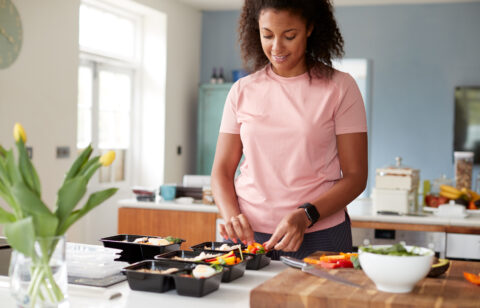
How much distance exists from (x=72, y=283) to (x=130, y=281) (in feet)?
0.49

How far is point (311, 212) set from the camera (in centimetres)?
170

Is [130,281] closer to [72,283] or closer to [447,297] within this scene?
[72,283]

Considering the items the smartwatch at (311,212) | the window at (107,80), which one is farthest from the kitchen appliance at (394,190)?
the window at (107,80)

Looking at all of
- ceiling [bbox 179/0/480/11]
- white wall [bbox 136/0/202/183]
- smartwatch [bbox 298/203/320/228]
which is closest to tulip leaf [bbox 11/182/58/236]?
smartwatch [bbox 298/203/320/228]

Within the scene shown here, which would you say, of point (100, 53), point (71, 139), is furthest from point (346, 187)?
point (100, 53)

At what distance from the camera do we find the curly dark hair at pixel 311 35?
1.80 meters

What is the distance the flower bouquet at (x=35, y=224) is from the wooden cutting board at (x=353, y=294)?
1.21ft

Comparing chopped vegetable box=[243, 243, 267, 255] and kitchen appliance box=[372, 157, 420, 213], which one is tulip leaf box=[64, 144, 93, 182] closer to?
chopped vegetable box=[243, 243, 267, 255]

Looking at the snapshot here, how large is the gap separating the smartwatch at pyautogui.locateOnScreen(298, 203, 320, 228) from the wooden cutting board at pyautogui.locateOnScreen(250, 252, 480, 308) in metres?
0.40

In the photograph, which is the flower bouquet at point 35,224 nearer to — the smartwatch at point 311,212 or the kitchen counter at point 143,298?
the kitchen counter at point 143,298

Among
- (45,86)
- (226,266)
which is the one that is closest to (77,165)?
(226,266)

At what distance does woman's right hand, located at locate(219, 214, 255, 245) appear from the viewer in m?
1.71

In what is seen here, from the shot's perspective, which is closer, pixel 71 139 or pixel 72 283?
pixel 72 283

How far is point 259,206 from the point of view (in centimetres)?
184
